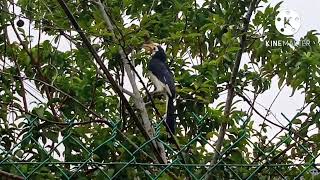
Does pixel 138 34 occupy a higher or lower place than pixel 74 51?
lower

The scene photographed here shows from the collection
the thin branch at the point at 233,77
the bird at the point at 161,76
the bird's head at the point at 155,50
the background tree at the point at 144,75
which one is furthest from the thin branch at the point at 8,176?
the bird's head at the point at 155,50

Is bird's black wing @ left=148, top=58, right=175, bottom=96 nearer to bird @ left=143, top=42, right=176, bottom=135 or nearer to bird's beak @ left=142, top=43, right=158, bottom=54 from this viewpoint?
bird @ left=143, top=42, right=176, bottom=135

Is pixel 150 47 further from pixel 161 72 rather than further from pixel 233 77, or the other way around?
pixel 233 77

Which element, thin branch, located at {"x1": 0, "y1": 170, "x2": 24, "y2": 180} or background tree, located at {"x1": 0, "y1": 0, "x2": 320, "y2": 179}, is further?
background tree, located at {"x1": 0, "y1": 0, "x2": 320, "y2": 179}

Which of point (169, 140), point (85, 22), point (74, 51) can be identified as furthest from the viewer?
point (74, 51)

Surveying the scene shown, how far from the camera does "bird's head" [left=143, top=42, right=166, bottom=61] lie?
11.8 feet

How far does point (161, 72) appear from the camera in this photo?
372 centimetres

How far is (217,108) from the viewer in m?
3.40

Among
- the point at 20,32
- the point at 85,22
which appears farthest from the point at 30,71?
the point at 85,22

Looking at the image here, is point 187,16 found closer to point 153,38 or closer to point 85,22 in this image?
point 153,38

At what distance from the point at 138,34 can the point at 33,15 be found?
89 centimetres

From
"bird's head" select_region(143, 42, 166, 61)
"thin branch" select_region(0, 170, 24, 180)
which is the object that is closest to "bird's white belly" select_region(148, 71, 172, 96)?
"bird's head" select_region(143, 42, 166, 61)

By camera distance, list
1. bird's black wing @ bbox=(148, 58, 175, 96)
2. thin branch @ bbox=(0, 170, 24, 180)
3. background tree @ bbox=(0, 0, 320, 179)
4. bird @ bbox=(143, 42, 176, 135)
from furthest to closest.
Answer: bird's black wing @ bbox=(148, 58, 175, 96), bird @ bbox=(143, 42, 176, 135), background tree @ bbox=(0, 0, 320, 179), thin branch @ bbox=(0, 170, 24, 180)

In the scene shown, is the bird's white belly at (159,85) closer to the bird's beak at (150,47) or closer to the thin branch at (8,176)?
the bird's beak at (150,47)
